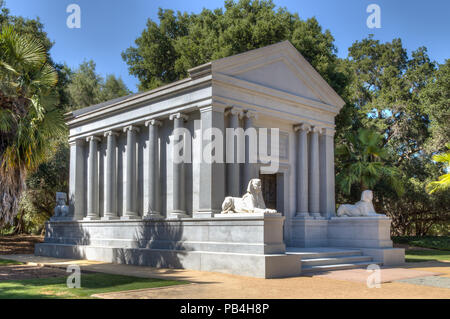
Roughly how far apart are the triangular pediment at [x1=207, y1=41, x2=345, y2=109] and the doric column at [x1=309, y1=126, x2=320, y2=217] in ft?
5.67

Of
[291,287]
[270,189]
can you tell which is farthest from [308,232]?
[291,287]

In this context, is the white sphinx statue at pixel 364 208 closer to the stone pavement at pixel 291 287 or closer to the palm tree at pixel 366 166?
the stone pavement at pixel 291 287

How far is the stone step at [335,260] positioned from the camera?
15.0 meters

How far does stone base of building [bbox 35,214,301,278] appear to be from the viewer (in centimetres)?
1377

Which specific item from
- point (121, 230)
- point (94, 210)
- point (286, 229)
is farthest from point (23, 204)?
point (286, 229)

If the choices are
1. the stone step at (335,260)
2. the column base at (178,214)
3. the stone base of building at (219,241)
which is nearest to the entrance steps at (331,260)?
the stone step at (335,260)

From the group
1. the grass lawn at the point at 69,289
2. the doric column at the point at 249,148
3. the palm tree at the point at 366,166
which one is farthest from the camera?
the palm tree at the point at 366,166

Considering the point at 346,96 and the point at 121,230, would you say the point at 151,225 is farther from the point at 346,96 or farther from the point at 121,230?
the point at 346,96

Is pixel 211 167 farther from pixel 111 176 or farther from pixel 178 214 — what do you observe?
pixel 111 176

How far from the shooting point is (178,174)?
18.1 meters

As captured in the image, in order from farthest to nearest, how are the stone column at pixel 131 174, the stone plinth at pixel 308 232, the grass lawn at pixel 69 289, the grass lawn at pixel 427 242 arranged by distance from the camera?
the grass lawn at pixel 427 242 < the stone column at pixel 131 174 < the stone plinth at pixel 308 232 < the grass lawn at pixel 69 289

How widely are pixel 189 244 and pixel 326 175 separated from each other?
7.95 meters

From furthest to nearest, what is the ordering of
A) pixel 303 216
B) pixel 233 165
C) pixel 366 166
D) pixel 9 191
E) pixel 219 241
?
1. pixel 366 166
2. pixel 303 216
3. pixel 233 165
4. pixel 219 241
5. pixel 9 191

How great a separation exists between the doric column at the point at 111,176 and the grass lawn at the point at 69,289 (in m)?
7.96
